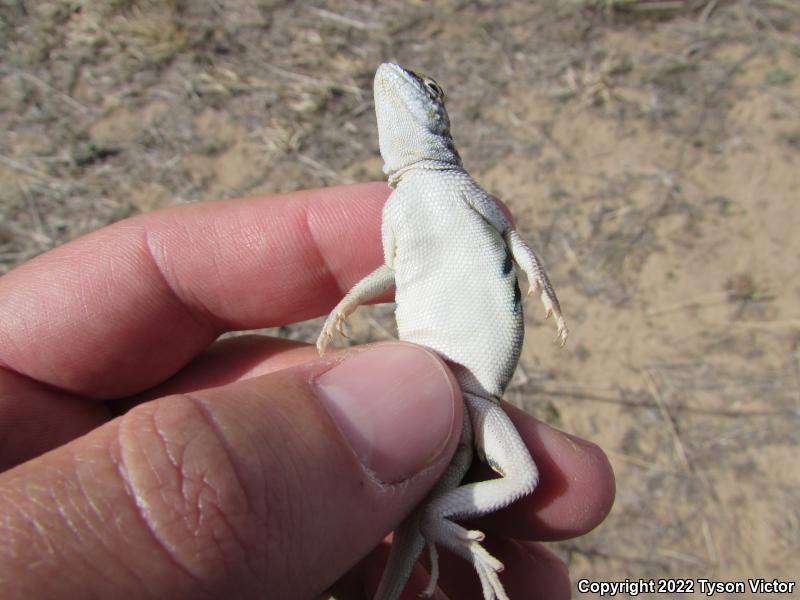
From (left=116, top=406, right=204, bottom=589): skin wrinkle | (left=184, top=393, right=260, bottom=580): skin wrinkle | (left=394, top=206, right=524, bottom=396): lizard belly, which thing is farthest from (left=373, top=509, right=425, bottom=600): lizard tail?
(left=116, top=406, right=204, bottom=589): skin wrinkle

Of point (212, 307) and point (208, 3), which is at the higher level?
point (208, 3)

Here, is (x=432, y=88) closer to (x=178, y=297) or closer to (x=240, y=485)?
(x=178, y=297)

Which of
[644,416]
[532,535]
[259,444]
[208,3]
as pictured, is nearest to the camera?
[259,444]

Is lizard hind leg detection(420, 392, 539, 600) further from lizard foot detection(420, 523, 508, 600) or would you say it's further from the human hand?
the human hand

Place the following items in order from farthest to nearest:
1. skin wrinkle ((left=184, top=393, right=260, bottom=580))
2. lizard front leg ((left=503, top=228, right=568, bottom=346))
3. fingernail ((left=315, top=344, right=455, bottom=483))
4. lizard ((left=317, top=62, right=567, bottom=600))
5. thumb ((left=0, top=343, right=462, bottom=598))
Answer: lizard front leg ((left=503, top=228, right=568, bottom=346)) → lizard ((left=317, top=62, right=567, bottom=600)) → fingernail ((left=315, top=344, right=455, bottom=483)) → skin wrinkle ((left=184, top=393, right=260, bottom=580)) → thumb ((left=0, top=343, right=462, bottom=598))

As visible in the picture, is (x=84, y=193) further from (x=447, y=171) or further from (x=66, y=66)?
(x=447, y=171)

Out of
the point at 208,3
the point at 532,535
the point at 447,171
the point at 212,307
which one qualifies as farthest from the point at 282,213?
the point at 208,3
